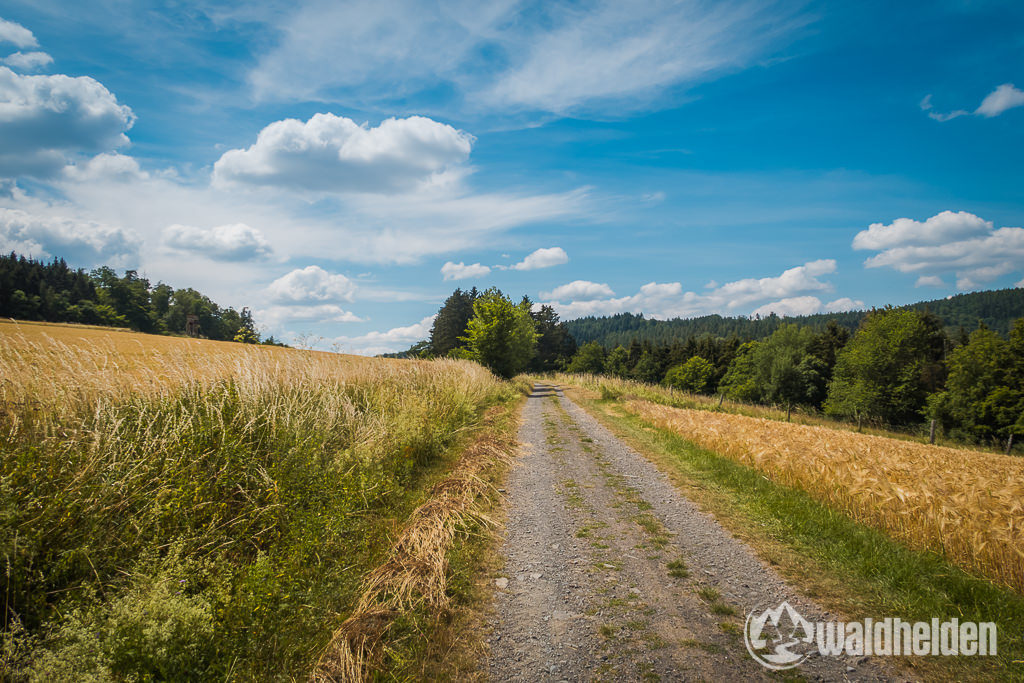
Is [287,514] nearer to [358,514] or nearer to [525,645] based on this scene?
[358,514]

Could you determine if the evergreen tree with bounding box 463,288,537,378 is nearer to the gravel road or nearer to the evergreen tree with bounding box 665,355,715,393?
the gravel road

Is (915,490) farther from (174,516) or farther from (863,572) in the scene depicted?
(174,516)

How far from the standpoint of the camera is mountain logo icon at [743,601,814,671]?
3.07m

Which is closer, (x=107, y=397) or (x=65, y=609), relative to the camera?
(x=65, y=609)

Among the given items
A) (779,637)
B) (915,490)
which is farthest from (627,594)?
(915,490)

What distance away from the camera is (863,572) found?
4355 millimetres

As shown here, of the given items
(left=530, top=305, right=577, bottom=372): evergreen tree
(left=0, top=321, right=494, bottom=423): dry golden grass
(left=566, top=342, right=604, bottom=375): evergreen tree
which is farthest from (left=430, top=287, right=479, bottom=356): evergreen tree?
(left=0, top=321, right=494, bottom=423): dry golden grass

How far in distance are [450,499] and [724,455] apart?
6.82 meters

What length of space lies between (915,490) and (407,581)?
680 cm

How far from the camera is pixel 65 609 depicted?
2723 mm

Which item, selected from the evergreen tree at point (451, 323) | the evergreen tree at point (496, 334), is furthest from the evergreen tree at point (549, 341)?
the evergreen tree at point (496, 334)

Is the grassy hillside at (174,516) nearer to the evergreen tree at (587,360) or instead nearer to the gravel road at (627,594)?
the gravel road at (627,594)

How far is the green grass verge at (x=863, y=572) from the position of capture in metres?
3.18

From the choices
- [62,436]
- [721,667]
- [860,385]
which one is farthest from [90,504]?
[860,385]
